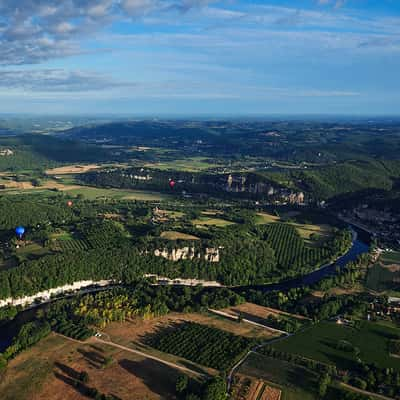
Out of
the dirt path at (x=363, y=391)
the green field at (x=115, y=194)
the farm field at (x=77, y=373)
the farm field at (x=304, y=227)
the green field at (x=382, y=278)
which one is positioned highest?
the green field at (x=115, y=194)

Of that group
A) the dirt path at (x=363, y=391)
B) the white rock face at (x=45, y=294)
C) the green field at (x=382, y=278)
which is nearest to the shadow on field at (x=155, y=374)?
the dirt path at (x=363, y=391)

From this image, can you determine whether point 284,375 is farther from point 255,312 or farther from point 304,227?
point 304,227

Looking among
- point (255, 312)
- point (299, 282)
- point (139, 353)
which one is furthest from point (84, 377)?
point (299, 282)

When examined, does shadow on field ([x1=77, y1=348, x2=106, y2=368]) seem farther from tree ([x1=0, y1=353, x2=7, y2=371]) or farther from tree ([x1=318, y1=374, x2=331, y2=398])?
tree ([x1=318, y1=374, x2=331, y2=398])

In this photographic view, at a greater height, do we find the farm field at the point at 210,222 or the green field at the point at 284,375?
the farm field at the point at 210,222

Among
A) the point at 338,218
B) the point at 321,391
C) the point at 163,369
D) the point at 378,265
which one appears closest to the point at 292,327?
the point at 321,391

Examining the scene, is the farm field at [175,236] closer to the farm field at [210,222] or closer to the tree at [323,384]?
the farm field at [210,222]

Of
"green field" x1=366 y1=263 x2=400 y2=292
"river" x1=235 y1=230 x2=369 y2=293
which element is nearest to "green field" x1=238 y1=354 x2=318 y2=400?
"river" x1=235 y1=230 x2=369 y2=293
